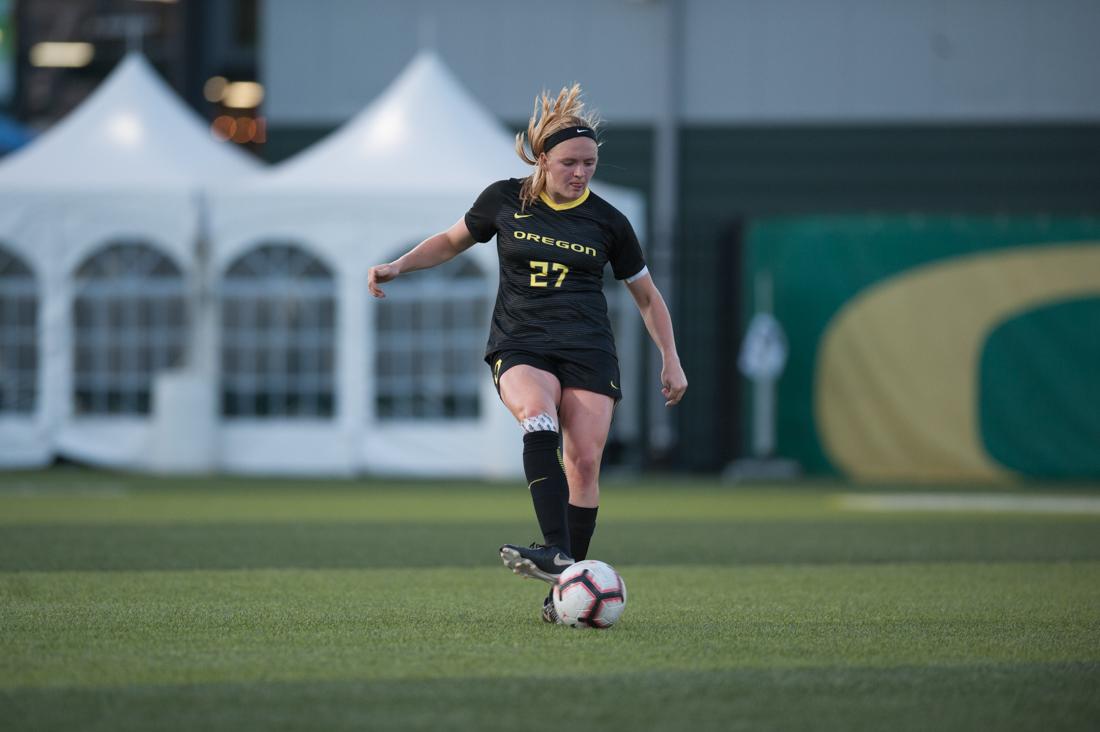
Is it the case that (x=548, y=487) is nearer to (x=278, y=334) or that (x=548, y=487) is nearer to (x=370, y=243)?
(x=370, y=243)

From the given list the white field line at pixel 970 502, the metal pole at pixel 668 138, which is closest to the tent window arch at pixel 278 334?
the metal pole at pixel 668 138

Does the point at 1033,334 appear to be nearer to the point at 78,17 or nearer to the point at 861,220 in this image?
the point at 861,220

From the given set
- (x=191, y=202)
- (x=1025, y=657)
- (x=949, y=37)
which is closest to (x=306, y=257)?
(x=191, y=202)

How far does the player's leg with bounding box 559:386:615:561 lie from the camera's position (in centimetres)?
557

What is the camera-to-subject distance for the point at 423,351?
16.6 meters

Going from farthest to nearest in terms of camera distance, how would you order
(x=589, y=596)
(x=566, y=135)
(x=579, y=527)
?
(x=579, y=527) → (x=566, y=135) → (x=589, y=596)

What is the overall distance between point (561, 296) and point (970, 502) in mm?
8494

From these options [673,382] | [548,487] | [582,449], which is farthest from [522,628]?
[673,382]

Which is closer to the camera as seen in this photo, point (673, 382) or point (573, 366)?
point (573, 366)

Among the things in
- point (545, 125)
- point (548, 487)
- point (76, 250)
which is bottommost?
point (548, 487)

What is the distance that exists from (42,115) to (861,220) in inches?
509

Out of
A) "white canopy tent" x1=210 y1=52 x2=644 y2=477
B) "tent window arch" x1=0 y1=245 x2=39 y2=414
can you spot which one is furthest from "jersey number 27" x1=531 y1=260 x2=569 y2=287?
"tent window arch" x1=0 y1=245 x2=39 y2=414

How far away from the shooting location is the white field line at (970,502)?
12.4 metres

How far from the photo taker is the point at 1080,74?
826 inches
